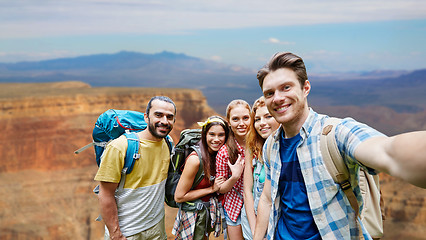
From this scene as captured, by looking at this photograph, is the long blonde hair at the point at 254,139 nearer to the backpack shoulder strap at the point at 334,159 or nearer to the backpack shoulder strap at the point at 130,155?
the backpack shoulder strap at the point at 130,155

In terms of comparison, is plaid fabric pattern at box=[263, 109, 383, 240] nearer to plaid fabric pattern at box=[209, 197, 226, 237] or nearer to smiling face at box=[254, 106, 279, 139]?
smiling face at box=[254, 106, 279, 139]

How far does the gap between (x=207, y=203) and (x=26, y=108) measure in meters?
29.5

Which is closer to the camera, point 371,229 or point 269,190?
point 371,229

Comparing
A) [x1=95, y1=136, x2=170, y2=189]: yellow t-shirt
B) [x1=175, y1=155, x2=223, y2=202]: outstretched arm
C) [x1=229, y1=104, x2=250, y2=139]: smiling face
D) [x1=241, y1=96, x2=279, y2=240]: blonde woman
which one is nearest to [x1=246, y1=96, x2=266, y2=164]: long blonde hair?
[x1=241, y1=96, x2=279, y2=240]: blonde woman

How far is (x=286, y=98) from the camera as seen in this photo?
2029 mm

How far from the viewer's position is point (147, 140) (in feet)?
11.0

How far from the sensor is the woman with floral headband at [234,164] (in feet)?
11.4

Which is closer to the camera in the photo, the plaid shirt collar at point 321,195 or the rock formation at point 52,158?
the plaid shirt collar at point 321,195

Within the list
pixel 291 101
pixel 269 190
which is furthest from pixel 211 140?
pixel 291 101

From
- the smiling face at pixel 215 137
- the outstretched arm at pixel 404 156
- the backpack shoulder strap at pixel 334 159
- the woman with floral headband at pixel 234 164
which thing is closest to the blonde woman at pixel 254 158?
the woman with floral headband at pixel 234 164

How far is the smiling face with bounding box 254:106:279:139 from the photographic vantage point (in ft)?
10.3

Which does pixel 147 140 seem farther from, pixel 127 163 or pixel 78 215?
pixel 78 215

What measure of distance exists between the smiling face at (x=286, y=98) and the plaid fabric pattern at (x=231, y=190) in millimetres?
1477

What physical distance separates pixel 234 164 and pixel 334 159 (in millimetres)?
1737
